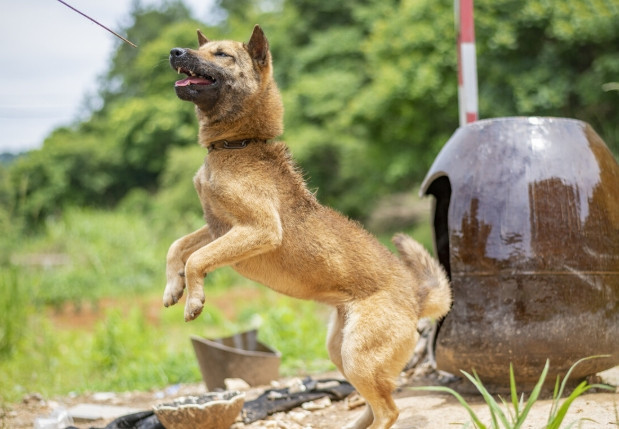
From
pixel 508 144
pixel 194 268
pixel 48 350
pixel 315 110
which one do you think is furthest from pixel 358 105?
pixel 194 268

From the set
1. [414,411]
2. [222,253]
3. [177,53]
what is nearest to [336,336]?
[414,411]

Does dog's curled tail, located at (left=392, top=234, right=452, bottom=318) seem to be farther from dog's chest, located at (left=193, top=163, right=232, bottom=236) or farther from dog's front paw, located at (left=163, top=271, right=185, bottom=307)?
dog's front paw, located at (left=163, top=271, right=185, bottom=307)

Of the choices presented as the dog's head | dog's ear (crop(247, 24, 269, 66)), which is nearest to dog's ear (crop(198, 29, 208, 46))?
the dog's head

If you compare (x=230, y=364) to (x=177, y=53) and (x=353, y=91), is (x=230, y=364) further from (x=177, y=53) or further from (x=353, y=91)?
(x=353, y=91)

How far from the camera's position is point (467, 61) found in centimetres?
650

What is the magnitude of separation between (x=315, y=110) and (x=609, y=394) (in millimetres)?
17950

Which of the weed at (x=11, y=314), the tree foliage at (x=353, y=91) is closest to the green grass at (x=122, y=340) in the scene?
the weed at (x=11, y=314)

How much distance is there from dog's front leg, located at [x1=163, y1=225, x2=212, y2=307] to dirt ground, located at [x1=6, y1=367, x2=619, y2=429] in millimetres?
1305

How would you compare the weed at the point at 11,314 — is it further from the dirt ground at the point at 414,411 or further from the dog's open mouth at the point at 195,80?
the dog's open mouth at the point at 195,80

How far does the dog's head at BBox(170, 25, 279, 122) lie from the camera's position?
13.0 feet

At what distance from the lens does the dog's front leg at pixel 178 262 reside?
4.12 metres

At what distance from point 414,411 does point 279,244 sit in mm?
1702

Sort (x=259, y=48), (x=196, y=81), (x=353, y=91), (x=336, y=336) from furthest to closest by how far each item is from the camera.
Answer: (x=353, y=91), (x=336, y=336), (x=259, y=48), (x=196, y=81)

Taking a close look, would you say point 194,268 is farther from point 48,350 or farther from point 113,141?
point 113,141
